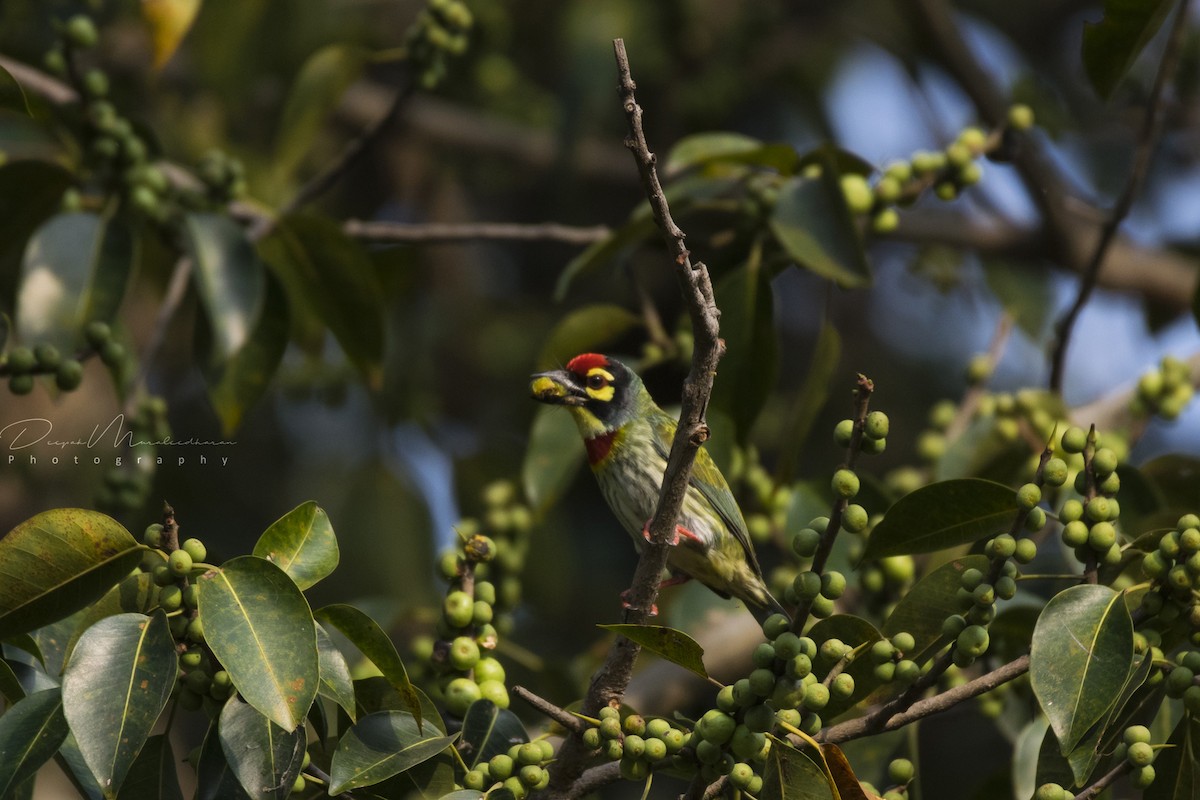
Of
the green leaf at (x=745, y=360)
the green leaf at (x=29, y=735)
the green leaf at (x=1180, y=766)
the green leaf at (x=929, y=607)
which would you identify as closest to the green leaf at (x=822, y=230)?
the green leaf at (x=745, y=360)

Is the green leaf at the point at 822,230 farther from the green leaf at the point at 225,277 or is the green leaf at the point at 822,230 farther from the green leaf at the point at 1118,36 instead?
the green leaf at the point at 225,277

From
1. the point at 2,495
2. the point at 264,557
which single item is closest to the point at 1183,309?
the point at 264,557

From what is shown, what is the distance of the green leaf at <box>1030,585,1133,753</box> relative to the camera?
187 cm

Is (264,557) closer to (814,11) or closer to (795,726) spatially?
(795,726)

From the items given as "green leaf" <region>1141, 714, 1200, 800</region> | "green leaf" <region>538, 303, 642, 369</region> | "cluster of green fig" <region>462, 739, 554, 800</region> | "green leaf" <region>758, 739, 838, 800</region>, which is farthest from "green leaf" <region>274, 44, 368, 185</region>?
"green leaf" <region>1141, 714, 1200, 800</region>

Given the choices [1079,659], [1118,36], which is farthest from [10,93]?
[1118,36]

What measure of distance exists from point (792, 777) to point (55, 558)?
1.17m

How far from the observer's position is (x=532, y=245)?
725 centimetres

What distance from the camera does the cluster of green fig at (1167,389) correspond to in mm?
3713

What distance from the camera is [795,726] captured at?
1.98 m

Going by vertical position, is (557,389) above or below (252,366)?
above

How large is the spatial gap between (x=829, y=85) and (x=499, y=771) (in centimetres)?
548

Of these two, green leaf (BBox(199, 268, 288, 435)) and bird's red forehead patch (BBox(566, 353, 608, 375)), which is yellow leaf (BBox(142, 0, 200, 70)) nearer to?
green leaf (BBox(199, 268, 288, 435))

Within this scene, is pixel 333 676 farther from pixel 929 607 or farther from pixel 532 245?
pixel 532 245
